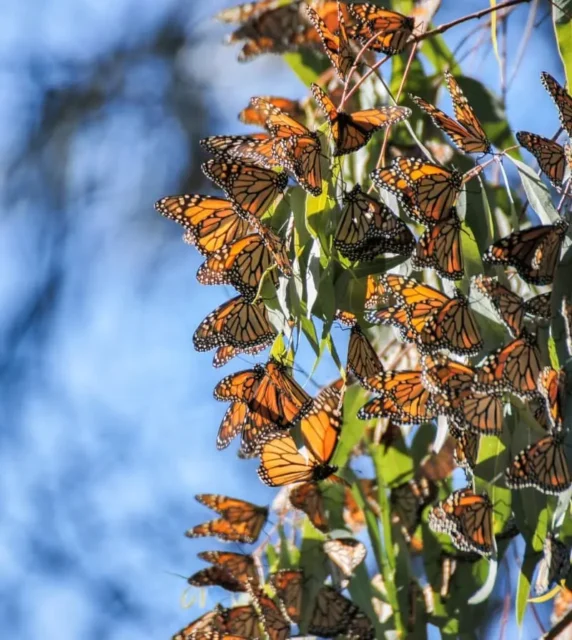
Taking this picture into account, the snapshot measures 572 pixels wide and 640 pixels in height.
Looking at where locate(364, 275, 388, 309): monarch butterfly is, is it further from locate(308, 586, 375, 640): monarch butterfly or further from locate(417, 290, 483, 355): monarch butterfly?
locate(308, 586, 375, 640): monarch butterfly

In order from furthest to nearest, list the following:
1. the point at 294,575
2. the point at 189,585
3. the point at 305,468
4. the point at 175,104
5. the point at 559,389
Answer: the point at 175,104
the point at 189,585
the point at 294,575
the point at 305,468
the point at 559,389

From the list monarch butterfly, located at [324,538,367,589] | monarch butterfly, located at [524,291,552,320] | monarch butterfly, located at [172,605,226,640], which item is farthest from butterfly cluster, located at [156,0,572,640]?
monarch butterfly, located at [172,605,226,640]

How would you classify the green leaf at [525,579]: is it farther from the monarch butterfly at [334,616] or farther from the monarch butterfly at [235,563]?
the monarch butterfly at [235,563]

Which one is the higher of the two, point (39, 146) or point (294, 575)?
point (39, 146)

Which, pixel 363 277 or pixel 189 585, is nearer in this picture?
pixel 363 277

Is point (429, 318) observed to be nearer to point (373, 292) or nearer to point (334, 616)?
point (373, 292)

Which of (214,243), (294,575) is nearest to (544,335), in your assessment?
(214,243)

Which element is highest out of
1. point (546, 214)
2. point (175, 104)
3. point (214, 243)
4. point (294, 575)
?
point (175, 104)

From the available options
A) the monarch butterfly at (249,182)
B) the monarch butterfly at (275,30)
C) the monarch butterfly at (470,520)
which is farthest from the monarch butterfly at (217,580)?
the monarch butterfly at (275,30)

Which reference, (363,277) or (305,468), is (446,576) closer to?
(305,468)
